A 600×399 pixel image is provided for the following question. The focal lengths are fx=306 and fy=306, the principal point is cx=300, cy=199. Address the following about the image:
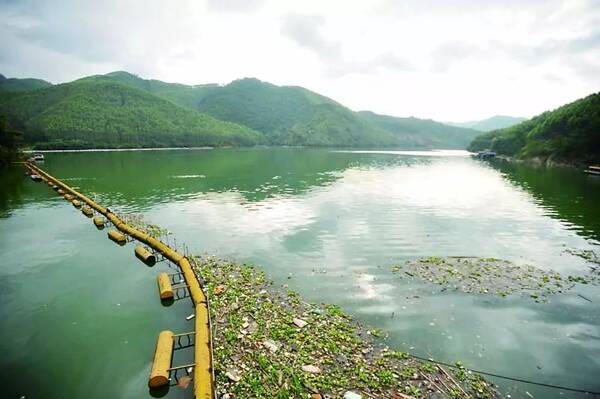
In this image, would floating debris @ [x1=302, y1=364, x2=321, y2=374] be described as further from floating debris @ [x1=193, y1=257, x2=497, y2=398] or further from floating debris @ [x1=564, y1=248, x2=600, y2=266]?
floating debris @ [x1=564, y1=248, x2=600, y2=266]

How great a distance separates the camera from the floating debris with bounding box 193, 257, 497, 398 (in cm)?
1355

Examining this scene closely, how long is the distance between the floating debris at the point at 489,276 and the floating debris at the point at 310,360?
395 inches

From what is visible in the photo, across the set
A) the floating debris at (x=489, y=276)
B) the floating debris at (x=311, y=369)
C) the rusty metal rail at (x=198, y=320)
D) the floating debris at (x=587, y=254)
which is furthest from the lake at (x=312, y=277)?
the floating debris at (x=311, y=369)

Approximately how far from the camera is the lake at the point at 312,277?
16.2 metres

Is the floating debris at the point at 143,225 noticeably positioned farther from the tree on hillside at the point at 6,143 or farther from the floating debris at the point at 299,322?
the tree on hillside at the point at 6,143

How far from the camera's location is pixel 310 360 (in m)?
15.2

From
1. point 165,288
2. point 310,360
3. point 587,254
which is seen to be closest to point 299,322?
point 310,360

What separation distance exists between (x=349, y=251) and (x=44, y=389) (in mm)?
24575

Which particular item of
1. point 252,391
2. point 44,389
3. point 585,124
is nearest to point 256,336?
point 252,391

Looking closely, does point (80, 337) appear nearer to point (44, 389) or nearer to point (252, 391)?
point (44, 389)

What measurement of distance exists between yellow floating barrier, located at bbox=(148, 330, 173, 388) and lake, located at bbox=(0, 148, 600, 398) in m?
0.80

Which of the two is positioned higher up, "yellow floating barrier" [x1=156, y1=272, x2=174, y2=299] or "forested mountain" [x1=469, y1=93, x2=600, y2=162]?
"forested mountain" [x1=469, y1=93, x2=600, y2=162]

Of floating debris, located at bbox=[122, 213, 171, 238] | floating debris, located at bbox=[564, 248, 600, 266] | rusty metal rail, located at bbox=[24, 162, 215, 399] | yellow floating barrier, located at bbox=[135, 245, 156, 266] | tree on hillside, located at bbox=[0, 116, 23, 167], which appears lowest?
yellow floating barrier, located at bbox=[135, 245, 156, 266]

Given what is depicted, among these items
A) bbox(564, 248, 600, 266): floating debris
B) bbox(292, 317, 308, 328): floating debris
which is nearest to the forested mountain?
bbox(564, 248, 600, 266): floating debris
